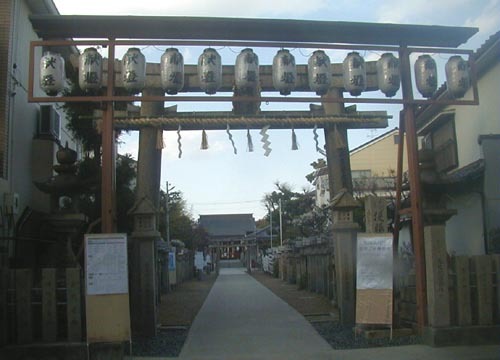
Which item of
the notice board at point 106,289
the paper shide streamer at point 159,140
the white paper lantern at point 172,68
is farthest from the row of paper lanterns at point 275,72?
the notice board at point 106,289

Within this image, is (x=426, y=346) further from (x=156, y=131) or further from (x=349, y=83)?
(x=156, y=131)

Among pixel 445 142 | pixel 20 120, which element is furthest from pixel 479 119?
pixel 20 120

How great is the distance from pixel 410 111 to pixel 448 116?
774 centimetres

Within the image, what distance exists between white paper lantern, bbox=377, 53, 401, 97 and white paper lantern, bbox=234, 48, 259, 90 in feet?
8.48

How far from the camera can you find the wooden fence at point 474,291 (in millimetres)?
9523

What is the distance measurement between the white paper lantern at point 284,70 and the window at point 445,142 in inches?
313

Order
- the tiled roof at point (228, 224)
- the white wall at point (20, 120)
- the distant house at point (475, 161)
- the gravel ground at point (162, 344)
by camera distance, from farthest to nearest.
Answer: the tiled roof at point (228, 224) < the distant house at point (475, 161) < the white wall at point (20, 120) < the gravel ground at point (162, 344)

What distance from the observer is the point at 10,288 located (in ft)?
30.1

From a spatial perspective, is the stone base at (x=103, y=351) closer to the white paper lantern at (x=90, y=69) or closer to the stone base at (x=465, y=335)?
the white paper lantern at (x=90, y=69)

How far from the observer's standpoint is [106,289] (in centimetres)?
891

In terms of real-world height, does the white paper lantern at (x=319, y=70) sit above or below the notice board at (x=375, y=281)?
above

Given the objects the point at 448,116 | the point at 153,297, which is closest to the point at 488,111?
the point at 448,116

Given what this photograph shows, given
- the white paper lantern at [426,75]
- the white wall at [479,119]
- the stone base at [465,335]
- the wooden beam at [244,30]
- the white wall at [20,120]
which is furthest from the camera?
the white wall at [479,119]

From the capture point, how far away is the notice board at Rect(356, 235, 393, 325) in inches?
396
